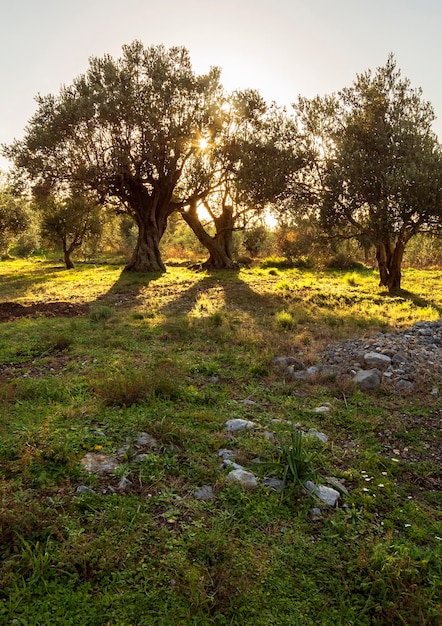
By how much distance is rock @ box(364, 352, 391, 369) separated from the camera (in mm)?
9602

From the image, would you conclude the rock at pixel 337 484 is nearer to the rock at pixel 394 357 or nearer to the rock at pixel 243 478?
the rock at pixel 243 478

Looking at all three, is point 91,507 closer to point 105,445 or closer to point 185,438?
point 105,445

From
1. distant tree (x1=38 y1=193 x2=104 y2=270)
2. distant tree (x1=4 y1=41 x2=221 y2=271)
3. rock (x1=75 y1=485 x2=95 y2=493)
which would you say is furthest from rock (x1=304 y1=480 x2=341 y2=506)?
distant tree (x1=38 y1=193 x2=104 y2=270)

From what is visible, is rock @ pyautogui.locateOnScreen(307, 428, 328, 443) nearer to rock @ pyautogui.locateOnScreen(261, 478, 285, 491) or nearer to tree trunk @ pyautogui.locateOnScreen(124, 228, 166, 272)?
rock @ pyautogui.locateOnScreen(261, 478, 285, 491)

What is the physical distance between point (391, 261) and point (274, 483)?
872 inches

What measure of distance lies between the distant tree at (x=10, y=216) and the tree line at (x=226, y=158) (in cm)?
919

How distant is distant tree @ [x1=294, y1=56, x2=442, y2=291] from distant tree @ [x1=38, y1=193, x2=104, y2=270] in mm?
21801

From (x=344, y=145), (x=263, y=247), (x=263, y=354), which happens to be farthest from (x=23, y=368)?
(x=263, y=247)

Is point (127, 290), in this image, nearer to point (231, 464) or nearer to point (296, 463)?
point (231, 464)

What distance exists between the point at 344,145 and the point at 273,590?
2323cm

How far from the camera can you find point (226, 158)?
32.9 m

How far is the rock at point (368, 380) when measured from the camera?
8.72m

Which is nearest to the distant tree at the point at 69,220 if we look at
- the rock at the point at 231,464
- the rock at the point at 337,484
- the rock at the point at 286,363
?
the rock at the point at 286,363

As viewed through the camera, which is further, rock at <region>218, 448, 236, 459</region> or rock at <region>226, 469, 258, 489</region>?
rock at <region>218, 448, 236, 459</region>
